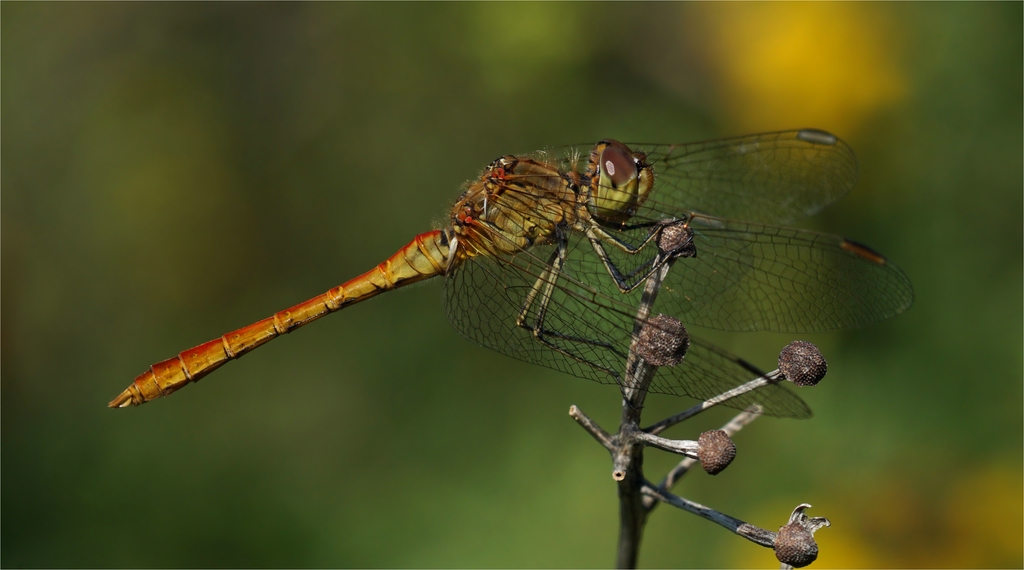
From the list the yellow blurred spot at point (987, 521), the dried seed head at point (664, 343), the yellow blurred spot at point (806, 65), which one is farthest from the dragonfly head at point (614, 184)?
the yellow blurred spot at point (987, 521)

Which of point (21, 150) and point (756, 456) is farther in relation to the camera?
point (21, 150)

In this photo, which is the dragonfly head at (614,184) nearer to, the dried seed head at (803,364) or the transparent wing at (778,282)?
the transparent wing at (778,282)

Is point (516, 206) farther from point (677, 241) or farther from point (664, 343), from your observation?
point (664, 343)

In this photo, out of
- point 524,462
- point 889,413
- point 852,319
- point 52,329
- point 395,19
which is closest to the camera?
point 852,319

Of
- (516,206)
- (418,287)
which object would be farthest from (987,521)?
(418,287)

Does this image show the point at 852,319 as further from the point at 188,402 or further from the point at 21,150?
the point at 21,150

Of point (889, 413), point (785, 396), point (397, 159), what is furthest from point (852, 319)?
point (397, 159)

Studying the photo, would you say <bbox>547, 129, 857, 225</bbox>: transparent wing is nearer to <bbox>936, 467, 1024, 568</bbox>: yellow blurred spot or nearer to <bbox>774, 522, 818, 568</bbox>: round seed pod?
<bbox>936, 467, 1024, 568</bbox>: yellow blurred spot
